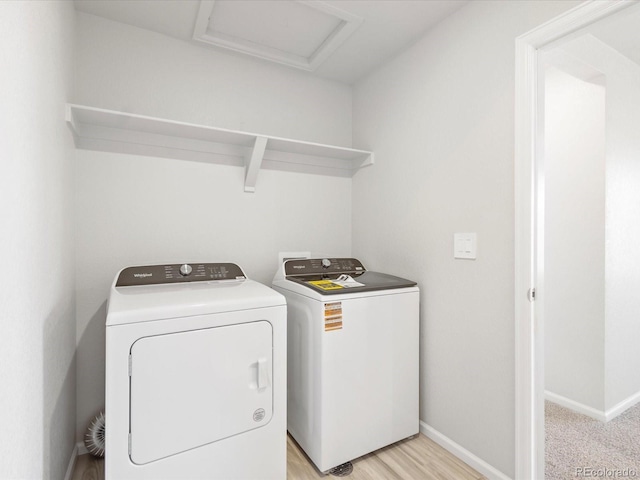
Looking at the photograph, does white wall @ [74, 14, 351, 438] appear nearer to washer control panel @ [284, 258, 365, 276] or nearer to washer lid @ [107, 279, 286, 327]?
washer control panel @ [284, 258, 365, 276]

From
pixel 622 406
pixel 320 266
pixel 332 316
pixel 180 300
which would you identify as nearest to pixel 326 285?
pixel 332 316

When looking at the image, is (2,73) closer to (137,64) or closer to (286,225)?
(137,64)

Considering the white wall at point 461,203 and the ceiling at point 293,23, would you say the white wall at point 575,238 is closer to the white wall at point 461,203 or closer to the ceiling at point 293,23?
the white wall at point 461,203

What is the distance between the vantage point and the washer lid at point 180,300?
1205mm

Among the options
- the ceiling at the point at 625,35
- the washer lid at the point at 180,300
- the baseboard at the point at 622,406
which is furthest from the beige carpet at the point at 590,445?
the ceiling at the point at 625,35

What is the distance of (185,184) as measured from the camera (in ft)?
6.73

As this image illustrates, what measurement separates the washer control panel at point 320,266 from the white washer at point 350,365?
2.9 inches

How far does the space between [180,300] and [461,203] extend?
1.45 metres

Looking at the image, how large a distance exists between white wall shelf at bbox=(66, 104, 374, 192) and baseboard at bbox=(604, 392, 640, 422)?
2.33m

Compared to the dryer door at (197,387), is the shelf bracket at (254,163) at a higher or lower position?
higher

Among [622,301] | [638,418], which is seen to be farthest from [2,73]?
[638,418]

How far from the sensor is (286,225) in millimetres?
2373

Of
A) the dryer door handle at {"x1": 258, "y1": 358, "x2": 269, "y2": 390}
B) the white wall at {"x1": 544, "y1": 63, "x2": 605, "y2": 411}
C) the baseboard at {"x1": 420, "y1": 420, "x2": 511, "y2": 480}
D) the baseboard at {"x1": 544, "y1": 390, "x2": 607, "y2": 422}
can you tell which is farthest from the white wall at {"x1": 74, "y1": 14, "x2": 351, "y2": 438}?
the baseboard at {"x1": 544, "y1": 390, "x2": 607, "y2": 422}

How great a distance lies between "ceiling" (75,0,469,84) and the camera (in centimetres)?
174
